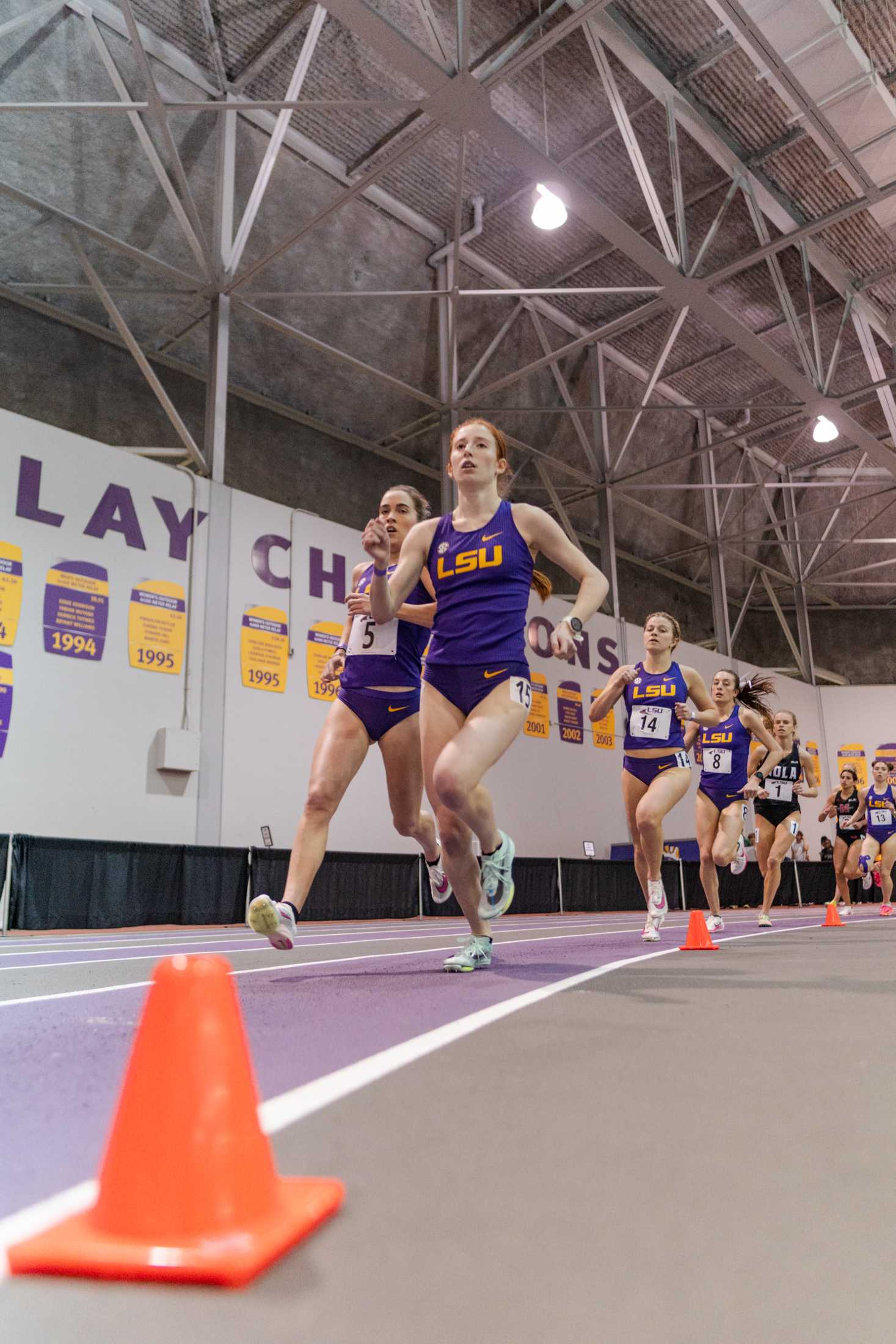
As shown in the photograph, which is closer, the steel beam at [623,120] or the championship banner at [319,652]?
the steel beam at [623,120]

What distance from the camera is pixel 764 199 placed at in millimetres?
13828

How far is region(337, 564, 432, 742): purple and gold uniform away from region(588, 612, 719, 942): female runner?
1969 millimetres

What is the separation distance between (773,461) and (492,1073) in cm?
2137

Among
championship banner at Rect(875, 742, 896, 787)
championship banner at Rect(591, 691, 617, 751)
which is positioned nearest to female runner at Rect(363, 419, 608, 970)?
championship banner at Rect(591, 691, 617, 751)

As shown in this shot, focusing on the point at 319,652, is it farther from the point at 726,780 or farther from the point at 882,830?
the point at 882,830

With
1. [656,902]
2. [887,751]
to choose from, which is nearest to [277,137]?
[656,902]

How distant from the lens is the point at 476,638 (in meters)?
4.03

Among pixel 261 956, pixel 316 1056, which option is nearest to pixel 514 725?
pixel 261 956

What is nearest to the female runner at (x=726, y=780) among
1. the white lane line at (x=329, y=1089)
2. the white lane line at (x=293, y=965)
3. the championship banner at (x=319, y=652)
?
the white lane line at (x=293, y=965)

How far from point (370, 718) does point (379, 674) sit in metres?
0.21

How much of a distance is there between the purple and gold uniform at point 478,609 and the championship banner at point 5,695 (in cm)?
640

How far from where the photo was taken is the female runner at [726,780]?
8297mm

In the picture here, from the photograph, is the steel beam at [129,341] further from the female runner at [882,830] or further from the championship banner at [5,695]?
the female runner at [882,830]

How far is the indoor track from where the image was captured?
81cm
